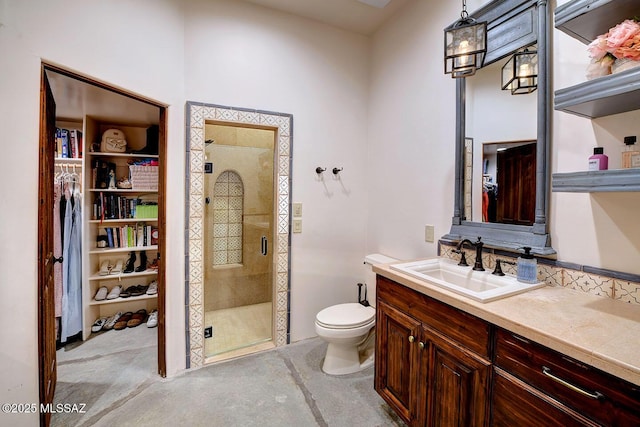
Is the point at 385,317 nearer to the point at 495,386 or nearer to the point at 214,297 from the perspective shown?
the point at 495,386

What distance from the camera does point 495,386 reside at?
108cm

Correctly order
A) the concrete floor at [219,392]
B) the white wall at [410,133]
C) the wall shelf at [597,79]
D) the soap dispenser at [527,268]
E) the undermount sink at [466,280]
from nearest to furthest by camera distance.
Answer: the wall shelf at [597,79] < the undermount sink at [466,280] < the soap dispenser at [527,268] < the concrete floor at [219,392] < the white wall at [410,133]

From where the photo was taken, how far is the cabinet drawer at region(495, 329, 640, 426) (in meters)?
0.76

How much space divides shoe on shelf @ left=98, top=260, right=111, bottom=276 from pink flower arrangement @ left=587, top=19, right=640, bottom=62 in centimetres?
403

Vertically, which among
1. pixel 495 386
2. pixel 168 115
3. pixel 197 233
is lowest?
pixel 495 386

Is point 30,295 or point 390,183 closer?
point 30,295

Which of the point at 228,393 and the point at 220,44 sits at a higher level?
the point at 220,44

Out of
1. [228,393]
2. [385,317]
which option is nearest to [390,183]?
[385,317]

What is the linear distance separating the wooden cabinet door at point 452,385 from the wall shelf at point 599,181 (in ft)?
2.57

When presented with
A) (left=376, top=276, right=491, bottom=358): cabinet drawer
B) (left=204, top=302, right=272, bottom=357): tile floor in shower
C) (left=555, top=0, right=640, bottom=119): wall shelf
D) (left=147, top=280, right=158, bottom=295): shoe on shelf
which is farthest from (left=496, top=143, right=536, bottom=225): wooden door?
(left=147, top=280, right=158, bottom=295): shoe on shelf

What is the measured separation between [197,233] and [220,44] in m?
1.55

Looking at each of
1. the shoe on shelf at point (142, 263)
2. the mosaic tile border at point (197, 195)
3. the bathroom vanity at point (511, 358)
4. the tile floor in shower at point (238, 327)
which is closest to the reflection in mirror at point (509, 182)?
the bathroom vanity at point (511, 358)

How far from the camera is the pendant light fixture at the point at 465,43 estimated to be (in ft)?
4.65

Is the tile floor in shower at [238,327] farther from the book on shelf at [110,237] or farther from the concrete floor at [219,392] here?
the book on shelf at [110,237]
